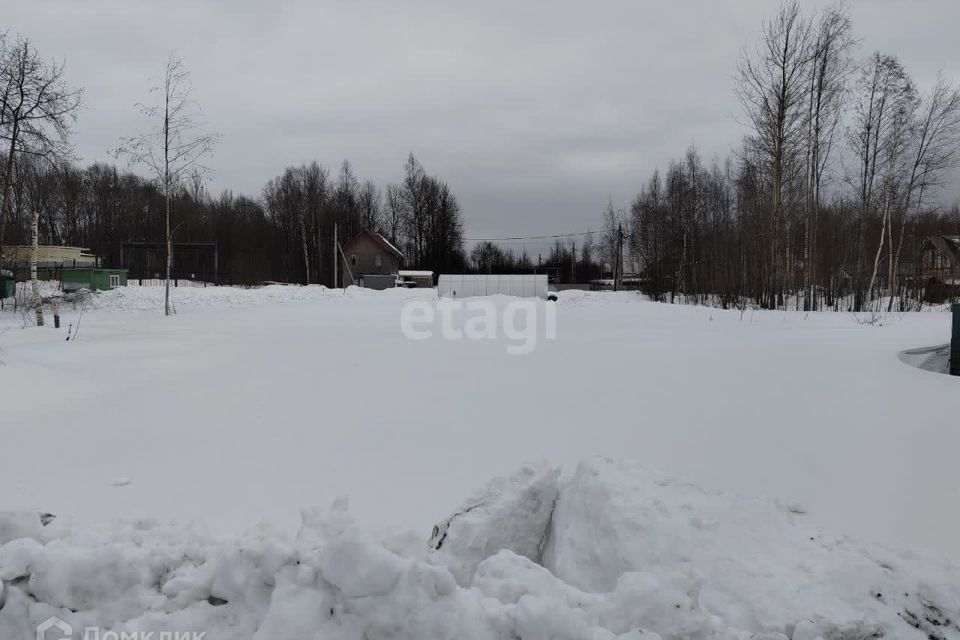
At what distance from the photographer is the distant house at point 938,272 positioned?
2181 cm

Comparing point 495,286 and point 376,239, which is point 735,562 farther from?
point 376,239

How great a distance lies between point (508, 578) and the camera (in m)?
2.08

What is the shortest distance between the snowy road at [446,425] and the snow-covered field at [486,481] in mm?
29

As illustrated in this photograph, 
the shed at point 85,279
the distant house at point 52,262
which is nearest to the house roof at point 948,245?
the shed at point 85,279

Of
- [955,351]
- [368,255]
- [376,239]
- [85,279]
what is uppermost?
[376,239]

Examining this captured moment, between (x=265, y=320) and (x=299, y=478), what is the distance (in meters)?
12.1

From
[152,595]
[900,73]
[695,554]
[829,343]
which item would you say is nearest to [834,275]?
[900,73]

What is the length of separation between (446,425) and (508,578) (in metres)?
3.22

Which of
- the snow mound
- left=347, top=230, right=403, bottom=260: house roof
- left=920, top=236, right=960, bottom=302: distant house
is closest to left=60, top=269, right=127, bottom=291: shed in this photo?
left=347, top=230, right=403, bottom=260: house roof

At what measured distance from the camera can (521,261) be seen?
6775 cm

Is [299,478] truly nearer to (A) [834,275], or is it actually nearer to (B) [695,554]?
(B) [695,554]

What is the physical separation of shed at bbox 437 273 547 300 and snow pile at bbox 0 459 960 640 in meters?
27.6

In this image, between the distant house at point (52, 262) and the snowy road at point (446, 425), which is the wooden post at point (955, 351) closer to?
the snowy road at point (446, 425)

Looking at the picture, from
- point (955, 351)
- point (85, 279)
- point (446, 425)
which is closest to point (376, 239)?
point (85, 279)
